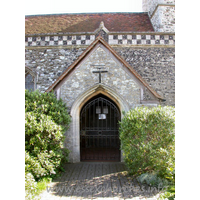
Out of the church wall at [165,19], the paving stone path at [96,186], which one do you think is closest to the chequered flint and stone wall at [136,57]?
the church wall at [165,19]

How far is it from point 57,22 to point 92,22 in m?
2.14

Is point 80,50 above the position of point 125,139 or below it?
above

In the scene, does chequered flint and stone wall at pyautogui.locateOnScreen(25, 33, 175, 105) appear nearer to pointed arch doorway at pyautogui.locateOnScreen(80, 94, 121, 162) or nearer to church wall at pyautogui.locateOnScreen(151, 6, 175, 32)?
church wall at pyautogui.locateOnScreen(151, 6, 175, 32)

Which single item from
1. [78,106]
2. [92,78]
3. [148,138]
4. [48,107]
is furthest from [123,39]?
[148,138]

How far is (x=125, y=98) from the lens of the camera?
755 centimetres

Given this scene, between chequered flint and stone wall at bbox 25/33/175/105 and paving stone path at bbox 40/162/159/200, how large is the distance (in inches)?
200

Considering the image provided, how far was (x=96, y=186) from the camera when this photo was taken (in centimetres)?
560

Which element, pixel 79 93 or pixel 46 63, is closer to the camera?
pixel 79 93

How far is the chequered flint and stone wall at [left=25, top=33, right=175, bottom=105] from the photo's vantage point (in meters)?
10.4

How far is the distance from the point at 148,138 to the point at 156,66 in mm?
5312

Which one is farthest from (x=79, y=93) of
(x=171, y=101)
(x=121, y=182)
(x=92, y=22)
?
(x=92, y=22)

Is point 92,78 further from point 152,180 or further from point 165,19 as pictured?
point 165,19

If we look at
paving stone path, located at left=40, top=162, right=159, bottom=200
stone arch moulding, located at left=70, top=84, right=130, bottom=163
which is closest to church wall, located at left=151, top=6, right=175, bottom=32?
stone arch moulding, located at left=70, top=84, right=130, bottom=163
